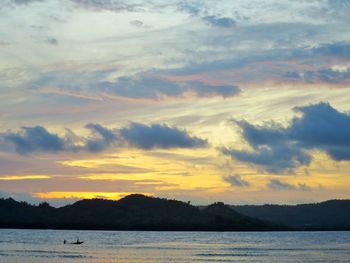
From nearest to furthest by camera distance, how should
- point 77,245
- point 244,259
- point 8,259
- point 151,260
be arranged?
point 8,259 → point 151,260 → point 244,259 → point 77,245

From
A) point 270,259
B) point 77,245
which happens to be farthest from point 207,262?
point 77,245

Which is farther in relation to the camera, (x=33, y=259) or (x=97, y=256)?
(x=97, y=256)

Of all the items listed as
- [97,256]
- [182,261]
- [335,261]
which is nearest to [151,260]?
[182,261]

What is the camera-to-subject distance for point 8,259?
93000 millimetres

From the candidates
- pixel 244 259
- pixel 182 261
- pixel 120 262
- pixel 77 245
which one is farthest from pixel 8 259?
pixel 77 245

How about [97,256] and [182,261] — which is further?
[97,256]

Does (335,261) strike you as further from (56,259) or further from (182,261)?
(56,259)

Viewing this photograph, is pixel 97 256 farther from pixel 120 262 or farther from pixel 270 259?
pixel 270 259

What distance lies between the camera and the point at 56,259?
97.5 metres

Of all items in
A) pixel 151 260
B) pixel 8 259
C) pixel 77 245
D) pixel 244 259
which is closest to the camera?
pixel 8 259

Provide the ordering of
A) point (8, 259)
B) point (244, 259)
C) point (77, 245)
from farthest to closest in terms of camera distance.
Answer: point (77, 245)
point (244, 259)
point (8, 259)

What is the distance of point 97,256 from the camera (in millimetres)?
106125

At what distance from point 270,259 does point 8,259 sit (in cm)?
4053

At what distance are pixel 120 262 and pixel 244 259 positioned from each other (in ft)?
73.4
